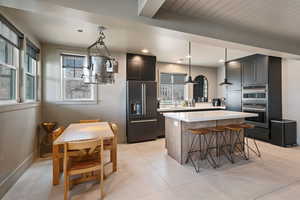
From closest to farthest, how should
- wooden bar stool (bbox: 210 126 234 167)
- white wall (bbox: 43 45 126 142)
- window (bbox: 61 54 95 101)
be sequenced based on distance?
1. wooden bar stool (bbox: 210 126 234 167)
2. white wall (bbox: 43 45 126 142)
3. window (bbox: 61 54 95 101)

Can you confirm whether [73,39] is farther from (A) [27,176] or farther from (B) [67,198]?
(B) [67,198]

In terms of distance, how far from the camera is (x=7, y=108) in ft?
6.92

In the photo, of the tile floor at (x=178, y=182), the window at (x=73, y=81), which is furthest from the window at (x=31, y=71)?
the tile floor at (x=178, y=182)

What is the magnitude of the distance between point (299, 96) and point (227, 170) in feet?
11.2

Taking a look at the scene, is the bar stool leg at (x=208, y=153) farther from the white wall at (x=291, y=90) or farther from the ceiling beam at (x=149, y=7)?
the white wall at (x=291, y=90)

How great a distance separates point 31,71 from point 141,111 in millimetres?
2815

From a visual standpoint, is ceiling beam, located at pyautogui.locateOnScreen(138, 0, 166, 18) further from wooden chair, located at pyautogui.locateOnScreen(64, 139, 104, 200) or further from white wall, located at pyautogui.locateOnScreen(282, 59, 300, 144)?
white wall, located at pyautogui.locateOnScreen(282, 59, 300, 144)

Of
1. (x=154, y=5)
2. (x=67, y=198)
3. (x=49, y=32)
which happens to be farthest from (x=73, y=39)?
(x=67, y=198)

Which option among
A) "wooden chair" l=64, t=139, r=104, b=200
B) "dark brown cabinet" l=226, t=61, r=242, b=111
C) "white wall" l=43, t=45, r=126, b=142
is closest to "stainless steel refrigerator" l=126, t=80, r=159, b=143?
"white wall" l=43, t=45, r=126, b=142

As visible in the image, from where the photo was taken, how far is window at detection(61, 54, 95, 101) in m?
3.86

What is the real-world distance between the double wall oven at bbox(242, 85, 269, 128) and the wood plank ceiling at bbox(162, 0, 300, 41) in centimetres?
210

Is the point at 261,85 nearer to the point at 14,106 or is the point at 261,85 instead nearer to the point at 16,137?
the point at 14,106

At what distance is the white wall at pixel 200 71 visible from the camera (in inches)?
220

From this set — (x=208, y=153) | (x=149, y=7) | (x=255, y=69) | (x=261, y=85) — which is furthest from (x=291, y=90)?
(x=149, y=7)
